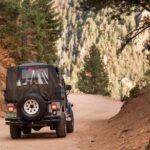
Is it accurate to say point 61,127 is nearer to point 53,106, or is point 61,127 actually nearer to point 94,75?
point 53,106

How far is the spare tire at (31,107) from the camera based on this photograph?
18656 millimetres

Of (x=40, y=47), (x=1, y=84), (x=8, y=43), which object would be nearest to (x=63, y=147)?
(x=1, y=84)

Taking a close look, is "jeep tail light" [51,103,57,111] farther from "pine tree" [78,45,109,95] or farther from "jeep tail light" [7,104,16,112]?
"pine tree" [78,45,109,95]

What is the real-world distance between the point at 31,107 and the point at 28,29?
4593 centimetres

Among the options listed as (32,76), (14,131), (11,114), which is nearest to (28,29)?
(32,76)

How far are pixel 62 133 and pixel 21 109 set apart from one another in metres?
1.79

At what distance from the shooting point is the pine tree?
99750mm

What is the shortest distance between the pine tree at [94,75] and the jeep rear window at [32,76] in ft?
261

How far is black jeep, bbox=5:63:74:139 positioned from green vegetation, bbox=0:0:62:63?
31.3 meters

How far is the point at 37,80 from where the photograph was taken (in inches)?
777

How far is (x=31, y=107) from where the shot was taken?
61.3ft

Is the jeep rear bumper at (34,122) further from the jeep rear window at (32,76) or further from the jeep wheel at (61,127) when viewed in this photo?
the jeep rear window at (32,76)

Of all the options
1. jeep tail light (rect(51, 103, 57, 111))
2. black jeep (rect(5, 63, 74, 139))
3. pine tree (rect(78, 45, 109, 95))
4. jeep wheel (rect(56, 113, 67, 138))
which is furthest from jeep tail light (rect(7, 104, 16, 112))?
pine tree (rect(78, 45, 109, 95))

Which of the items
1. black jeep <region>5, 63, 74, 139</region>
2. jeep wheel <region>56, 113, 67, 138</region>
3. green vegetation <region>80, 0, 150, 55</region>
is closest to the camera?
black jeep <region>5, 63, 74, 139</region>
